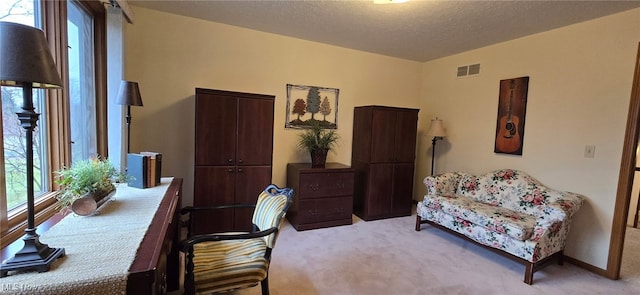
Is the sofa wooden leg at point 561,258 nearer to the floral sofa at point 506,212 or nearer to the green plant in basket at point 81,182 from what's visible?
the floral sofa at point 506,212

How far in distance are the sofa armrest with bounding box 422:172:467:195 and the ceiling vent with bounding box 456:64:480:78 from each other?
4.80 feet

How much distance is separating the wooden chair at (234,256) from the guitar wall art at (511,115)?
9.82 feet

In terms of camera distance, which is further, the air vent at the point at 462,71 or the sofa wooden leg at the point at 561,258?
the air vent at the point at 462,71

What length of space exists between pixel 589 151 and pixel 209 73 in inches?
166

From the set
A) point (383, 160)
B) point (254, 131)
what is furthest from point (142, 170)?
point (383, 160)

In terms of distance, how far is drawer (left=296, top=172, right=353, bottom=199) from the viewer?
11.1ft

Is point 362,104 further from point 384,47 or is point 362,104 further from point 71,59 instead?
point 71,59

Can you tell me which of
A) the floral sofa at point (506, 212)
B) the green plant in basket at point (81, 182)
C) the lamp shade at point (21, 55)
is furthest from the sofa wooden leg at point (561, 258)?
the lamp shade at point (21, 55)

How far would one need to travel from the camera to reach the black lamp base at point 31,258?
2.89ft

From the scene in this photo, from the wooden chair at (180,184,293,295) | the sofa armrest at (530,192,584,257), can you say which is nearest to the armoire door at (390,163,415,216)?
the sofa armrest at (530,192,584,257)

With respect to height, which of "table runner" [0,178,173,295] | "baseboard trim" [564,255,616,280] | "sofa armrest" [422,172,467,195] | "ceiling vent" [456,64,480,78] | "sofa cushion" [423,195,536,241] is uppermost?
"ceiling vent" [456,64,480,78]

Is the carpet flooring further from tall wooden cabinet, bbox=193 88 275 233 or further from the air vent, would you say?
the air vent

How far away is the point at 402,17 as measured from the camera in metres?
2.86

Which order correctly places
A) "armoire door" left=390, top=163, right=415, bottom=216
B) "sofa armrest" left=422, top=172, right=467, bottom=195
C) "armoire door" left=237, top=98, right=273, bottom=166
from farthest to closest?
"armoire door" left=390, top=163, right=415, bottom=216, "sofa armrest" left=422, top=172, right=467, bottom=195, "armoire door" left=237, top=98, right=273, bottom=166
